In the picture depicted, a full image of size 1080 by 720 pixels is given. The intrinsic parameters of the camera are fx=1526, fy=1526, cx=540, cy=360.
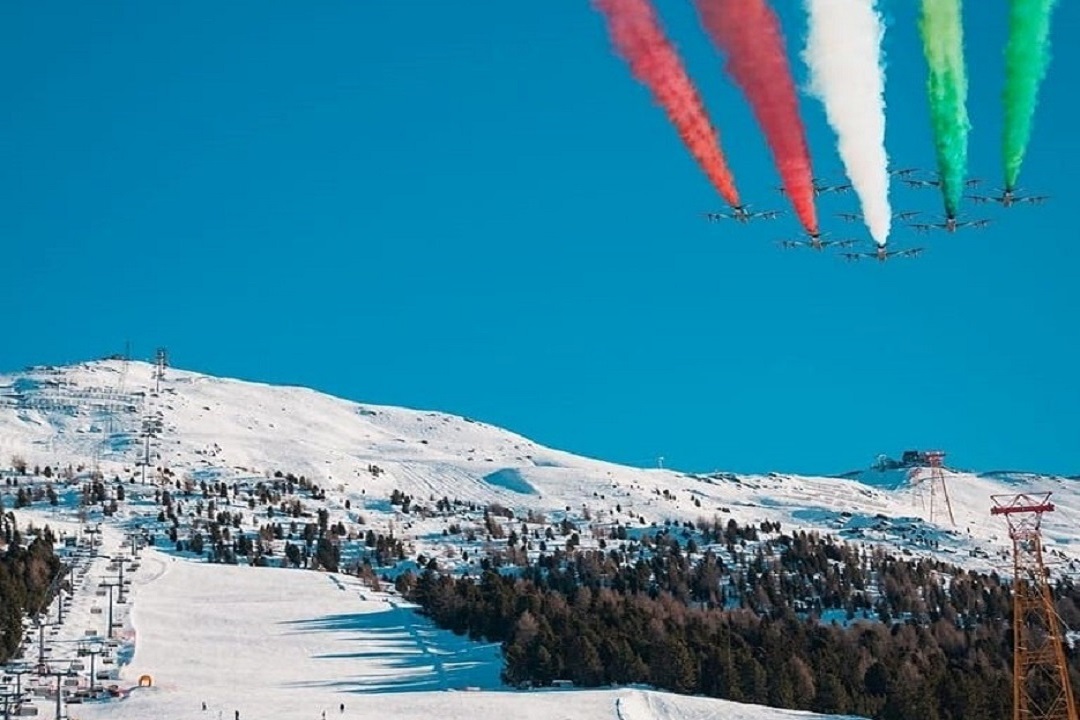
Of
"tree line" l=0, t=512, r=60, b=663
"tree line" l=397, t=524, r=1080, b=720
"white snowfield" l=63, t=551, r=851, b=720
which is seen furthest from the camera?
"tree line" l=0, t=512, r=60, b=663

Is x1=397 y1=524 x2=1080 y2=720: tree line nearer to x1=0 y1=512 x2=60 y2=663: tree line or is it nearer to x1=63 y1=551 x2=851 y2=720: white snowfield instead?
x1=63 y1=551 x2=851 y2=720: white snowfield

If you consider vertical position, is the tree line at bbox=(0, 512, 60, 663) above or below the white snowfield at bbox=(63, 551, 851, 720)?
above

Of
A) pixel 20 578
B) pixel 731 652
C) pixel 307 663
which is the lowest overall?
pixel 307 663

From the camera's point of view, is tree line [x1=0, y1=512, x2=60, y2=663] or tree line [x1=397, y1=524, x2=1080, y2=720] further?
tree line [x1=0, y1=512, x2=60, y2=663]

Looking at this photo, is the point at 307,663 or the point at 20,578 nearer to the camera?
the point at 307,663

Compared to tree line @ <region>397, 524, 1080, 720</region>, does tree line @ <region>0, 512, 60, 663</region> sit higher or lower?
higher

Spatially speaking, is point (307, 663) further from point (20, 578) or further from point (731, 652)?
point (731, 652)

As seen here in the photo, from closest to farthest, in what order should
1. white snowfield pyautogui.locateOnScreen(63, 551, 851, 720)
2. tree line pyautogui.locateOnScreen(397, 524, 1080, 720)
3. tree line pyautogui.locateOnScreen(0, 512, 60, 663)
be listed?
white snowfield pyautogui.locateOnScreen(63, 551, 851, 720), tree line pyautogui.locateOnScreen(397, 524, 1080, 720), tree line pyautogui.locateOnScreen(0, 512, 60, 663)

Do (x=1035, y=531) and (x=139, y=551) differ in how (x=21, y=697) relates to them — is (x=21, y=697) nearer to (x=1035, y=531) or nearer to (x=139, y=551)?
(x=1035, y=531)

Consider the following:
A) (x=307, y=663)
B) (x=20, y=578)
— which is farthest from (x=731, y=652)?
(x=20, y=578)

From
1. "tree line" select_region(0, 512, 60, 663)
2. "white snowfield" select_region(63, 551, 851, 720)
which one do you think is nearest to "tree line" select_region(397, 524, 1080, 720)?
"white snowfield" select_region(63, 551, 851, 720)

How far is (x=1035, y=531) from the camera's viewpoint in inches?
3253

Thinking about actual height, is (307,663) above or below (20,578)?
below

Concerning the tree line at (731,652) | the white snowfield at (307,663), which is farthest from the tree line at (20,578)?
the tree line at (731,652)
